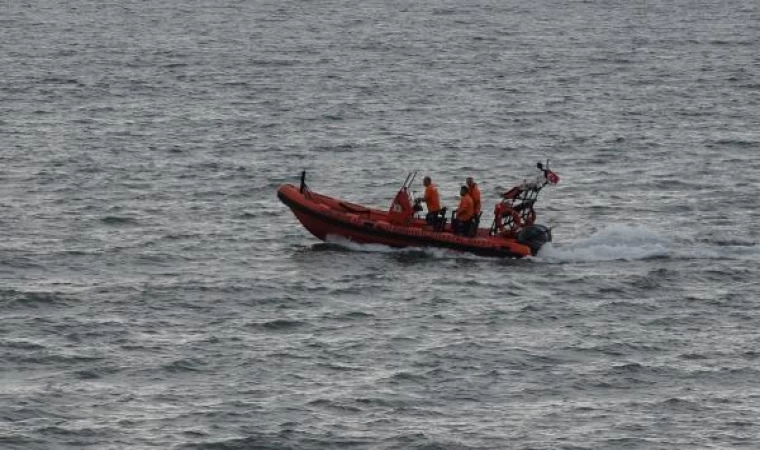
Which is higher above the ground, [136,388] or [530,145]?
[530,145]

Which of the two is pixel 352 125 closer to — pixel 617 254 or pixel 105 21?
pixel 617 254

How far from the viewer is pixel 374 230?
36.9 m

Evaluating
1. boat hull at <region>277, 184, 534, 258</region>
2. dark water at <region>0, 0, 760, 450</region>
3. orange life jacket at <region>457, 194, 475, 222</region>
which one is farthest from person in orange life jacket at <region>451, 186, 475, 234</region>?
dark water at <region>0, 0, 760, 450</region>

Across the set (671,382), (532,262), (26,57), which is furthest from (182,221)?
(26,57)

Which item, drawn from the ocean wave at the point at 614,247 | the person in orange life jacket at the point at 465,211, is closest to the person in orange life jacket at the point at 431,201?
the person in orange life jacket at the point at 465,211

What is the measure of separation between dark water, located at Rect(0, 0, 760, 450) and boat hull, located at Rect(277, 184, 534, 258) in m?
0.33

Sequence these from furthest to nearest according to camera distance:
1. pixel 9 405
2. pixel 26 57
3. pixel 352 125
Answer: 1. pixel 26 57
2. pixel 352 125
3. pixel 9 405

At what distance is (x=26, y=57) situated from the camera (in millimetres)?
74500

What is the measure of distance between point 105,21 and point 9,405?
70411 millimetres

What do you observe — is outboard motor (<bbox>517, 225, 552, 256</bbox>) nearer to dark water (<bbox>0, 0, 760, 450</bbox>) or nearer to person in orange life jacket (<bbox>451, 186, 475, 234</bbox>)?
dark water (<bbox>0, 0, 760, 450</bbox>)

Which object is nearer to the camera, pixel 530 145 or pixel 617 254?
pixel 617 254

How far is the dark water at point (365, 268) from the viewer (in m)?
26.9

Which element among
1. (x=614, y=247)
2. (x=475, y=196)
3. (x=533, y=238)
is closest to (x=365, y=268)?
(x=475, y=196)

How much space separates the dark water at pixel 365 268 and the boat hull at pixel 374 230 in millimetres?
332
